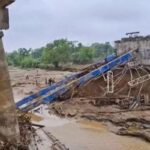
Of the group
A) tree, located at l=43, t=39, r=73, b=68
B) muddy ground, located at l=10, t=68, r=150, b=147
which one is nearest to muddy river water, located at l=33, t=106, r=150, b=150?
muddy ground, located at l=10, t=68, r=150, b=147

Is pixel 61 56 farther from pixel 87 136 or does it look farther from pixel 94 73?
pixel 87 136

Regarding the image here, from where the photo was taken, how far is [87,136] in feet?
55.4

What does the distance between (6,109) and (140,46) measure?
16923mm

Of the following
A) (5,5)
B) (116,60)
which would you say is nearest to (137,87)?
(116,60)

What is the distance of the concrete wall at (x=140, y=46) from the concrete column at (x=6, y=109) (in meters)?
16.3

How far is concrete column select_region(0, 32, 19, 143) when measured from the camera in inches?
336

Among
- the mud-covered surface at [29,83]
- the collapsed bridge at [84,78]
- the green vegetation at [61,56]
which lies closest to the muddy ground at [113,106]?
the collapsed bridge at [84,78]

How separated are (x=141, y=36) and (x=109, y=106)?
525 cm

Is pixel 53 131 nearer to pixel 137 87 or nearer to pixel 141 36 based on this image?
pixel 137 87

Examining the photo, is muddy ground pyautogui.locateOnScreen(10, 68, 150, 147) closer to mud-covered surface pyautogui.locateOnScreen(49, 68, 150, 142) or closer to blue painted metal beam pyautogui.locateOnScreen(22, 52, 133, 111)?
mud-covered surface pyautogui.locateOnScreen(49, 68, 150, 142)

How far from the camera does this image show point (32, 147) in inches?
390

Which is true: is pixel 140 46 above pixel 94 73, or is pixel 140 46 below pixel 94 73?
above

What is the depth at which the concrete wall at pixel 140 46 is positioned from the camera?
23984 millimetres

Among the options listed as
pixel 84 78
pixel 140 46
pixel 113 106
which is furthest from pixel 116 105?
pixel 140 46
